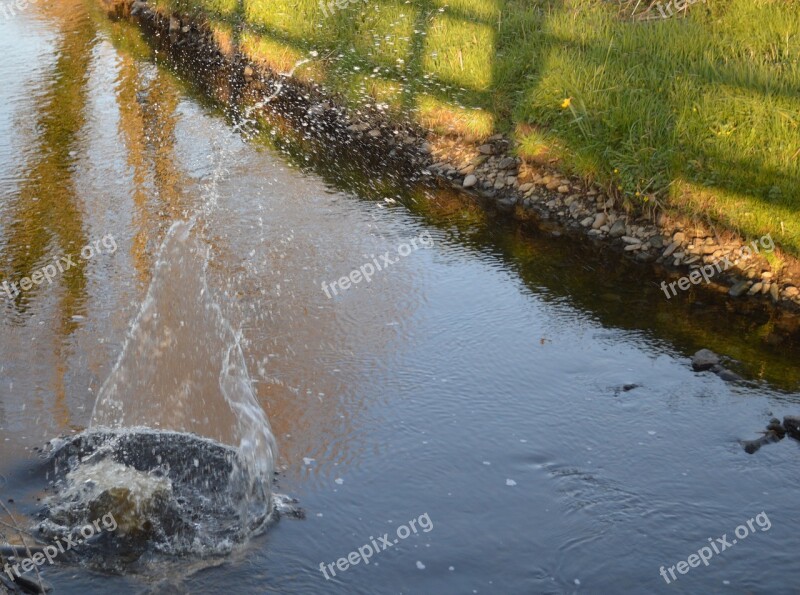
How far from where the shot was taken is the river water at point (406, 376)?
5.13 m

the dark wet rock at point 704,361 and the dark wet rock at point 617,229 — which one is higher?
the dark wet rock at point 617,229

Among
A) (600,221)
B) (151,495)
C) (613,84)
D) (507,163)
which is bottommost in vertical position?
(151,495)

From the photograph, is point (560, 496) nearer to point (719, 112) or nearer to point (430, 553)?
point (430, 553)

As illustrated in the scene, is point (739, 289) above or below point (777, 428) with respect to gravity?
above

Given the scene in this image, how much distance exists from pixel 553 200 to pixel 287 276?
3.00 metres

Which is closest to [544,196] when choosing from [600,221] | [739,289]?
[600,221]

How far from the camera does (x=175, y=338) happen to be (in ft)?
24.1

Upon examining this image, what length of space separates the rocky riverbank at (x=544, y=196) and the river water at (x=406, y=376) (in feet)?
0.97

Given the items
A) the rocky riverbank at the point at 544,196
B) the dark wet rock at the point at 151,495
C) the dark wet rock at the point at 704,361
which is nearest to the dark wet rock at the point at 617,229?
the rocky riverbank at the point at 544,196

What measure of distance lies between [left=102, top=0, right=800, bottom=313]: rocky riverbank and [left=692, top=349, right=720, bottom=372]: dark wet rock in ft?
3.71

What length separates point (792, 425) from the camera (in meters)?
6.14

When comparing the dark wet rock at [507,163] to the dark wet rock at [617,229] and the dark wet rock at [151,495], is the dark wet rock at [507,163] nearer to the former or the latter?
the dark wet rock at [617,229]

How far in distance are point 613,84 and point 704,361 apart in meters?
3.76

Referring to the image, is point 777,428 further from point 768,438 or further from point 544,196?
point 544,196
